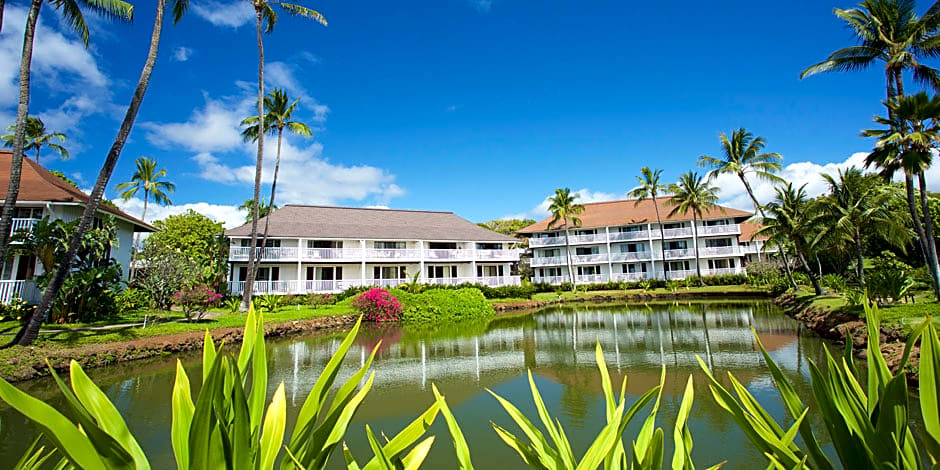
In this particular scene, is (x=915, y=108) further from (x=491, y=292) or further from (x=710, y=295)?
(x=491, y=292)

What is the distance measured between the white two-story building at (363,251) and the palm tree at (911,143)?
76.2ft

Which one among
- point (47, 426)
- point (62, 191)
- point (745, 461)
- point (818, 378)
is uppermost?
point (62, 191)

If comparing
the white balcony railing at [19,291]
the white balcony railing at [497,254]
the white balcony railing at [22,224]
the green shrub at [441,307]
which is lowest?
the green shrub at [441,307]

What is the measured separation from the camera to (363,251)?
3075 cm

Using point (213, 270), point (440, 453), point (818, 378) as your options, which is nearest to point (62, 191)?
point (213, 270)

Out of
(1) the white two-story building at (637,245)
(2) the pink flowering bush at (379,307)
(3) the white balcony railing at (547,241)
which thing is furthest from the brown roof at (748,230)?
(2) the pink flowering bush at (379,307)

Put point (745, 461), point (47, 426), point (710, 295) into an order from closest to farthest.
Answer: point (47, 426) → point (745, 461) → point (710, 295)

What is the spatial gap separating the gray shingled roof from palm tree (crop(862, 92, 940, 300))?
2555 cm

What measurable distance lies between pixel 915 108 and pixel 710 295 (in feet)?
67.4

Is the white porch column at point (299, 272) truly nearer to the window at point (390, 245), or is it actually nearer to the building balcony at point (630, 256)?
the window at point (390, 245)

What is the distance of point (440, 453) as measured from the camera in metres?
5.65

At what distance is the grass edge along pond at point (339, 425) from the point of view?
1.06m

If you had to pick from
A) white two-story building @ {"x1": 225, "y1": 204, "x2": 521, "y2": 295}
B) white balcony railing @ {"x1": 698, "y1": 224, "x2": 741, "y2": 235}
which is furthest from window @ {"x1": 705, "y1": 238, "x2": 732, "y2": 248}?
white two-story building @ {"x1": 225, "y1": 204, "x2": 521, "y2": 295}

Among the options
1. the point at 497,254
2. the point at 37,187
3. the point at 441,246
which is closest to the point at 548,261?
the point at 497,254
